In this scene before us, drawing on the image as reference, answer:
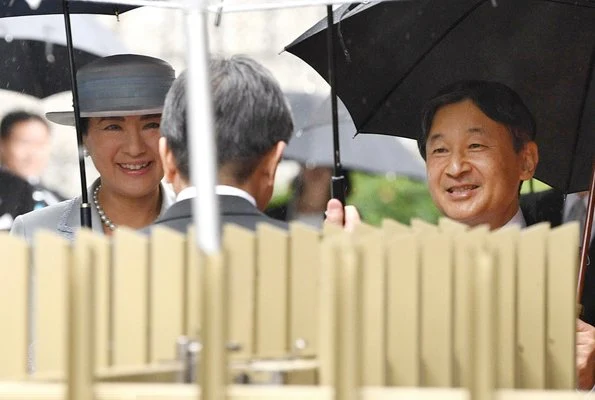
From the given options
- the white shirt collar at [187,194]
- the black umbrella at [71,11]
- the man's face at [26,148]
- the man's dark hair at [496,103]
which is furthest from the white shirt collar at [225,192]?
the man's face at [26,148]

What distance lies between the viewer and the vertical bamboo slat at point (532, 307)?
2781 mm

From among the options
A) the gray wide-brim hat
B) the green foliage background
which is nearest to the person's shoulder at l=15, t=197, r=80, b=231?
the gray wide-brim hat

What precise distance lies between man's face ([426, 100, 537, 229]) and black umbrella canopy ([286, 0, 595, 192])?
0.50m

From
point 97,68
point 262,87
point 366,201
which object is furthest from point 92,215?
point 366,201

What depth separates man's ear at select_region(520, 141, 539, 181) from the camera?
Result: 15.6 ft

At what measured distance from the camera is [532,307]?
2797mm

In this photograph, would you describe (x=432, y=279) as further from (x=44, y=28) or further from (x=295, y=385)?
(x=44, y=28)

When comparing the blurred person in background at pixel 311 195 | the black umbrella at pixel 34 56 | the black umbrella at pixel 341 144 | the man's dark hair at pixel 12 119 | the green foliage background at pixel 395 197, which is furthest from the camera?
the green foliage background at pixel 395 197

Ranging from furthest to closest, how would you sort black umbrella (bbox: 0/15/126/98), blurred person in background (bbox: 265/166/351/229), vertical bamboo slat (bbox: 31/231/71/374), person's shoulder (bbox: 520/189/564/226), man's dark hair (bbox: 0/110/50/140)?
blurred person in background (bbox: 265/166/351/229)
man's dark hair (bbox: 0/110/50/140)
black umbrella (bbox: 0/15/126/98)
person's shoulder (bbox: 520/189/564/226)
vertical bamboo slat (bbox: 31/231/71/374)

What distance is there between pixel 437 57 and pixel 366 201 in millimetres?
7586

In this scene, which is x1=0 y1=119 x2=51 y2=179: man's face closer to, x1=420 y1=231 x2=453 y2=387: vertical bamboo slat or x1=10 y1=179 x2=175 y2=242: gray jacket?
x1=10 y1=179 x2=175 y2=242: gray jacket

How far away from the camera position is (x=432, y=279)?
2691mm

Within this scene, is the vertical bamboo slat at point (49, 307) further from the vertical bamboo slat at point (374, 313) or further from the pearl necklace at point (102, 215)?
the pearl necklace at point (102, 215)

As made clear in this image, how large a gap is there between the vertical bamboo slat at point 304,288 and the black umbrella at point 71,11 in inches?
80.4
